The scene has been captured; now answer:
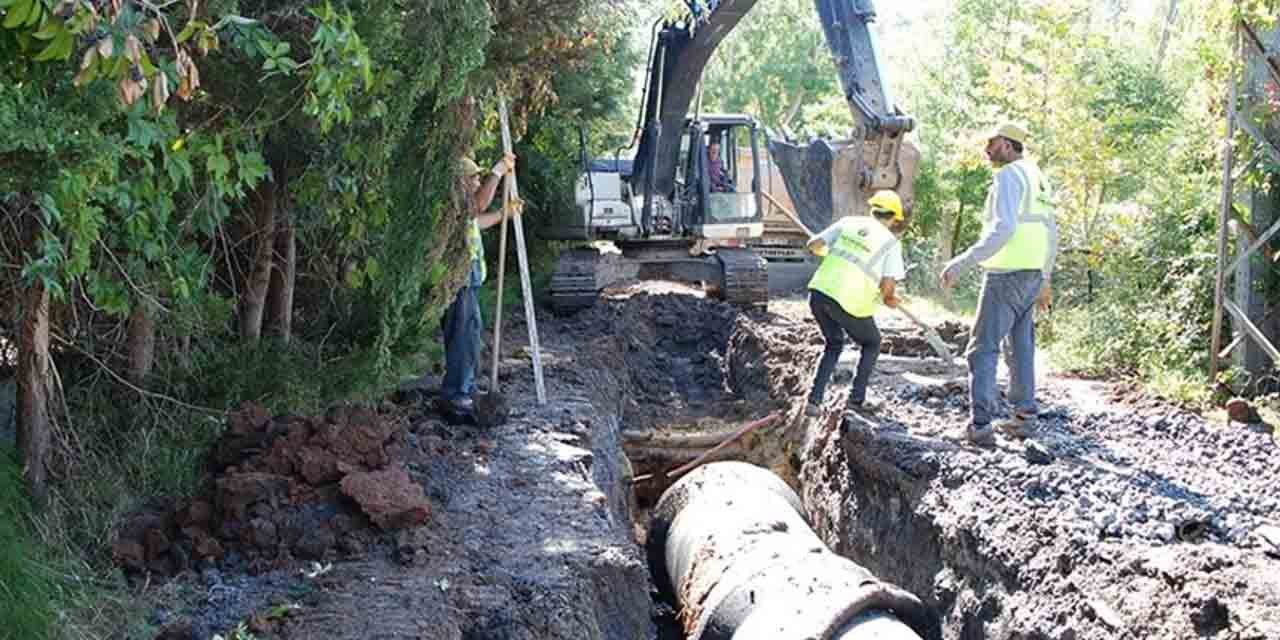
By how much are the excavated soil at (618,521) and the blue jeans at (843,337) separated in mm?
274

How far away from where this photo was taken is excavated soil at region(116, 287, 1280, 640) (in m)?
5.78

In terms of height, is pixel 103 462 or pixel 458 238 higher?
pixel 458 238

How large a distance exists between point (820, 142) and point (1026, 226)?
578 cm

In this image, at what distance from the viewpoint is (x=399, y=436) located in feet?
26.4

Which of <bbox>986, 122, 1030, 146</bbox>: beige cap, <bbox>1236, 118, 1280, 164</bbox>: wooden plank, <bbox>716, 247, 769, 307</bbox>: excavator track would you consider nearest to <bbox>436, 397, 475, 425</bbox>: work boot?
<bbox>986, 122, 1030, 146</bbox>: beige cap

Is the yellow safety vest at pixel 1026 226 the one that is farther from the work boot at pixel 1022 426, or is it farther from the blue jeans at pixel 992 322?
the work boot at pixel 1022 426

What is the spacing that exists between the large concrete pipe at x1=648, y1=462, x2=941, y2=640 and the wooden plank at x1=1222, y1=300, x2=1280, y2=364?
149 inches

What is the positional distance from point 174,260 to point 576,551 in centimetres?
246

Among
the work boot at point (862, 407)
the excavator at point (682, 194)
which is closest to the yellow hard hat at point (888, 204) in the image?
the work boot at point (862, 407)

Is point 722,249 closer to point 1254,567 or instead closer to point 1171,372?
point 1171,372

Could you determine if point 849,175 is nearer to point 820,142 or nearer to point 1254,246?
point 820,142

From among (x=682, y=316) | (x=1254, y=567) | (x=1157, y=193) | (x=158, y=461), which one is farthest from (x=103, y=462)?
(x=682, y=316)

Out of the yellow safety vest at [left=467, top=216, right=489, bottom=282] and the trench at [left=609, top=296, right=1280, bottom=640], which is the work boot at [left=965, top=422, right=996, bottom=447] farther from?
the yellow safety vest at [left=467, top=216, right=489, bottom=282]

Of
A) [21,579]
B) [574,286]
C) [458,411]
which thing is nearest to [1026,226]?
[458,411]
